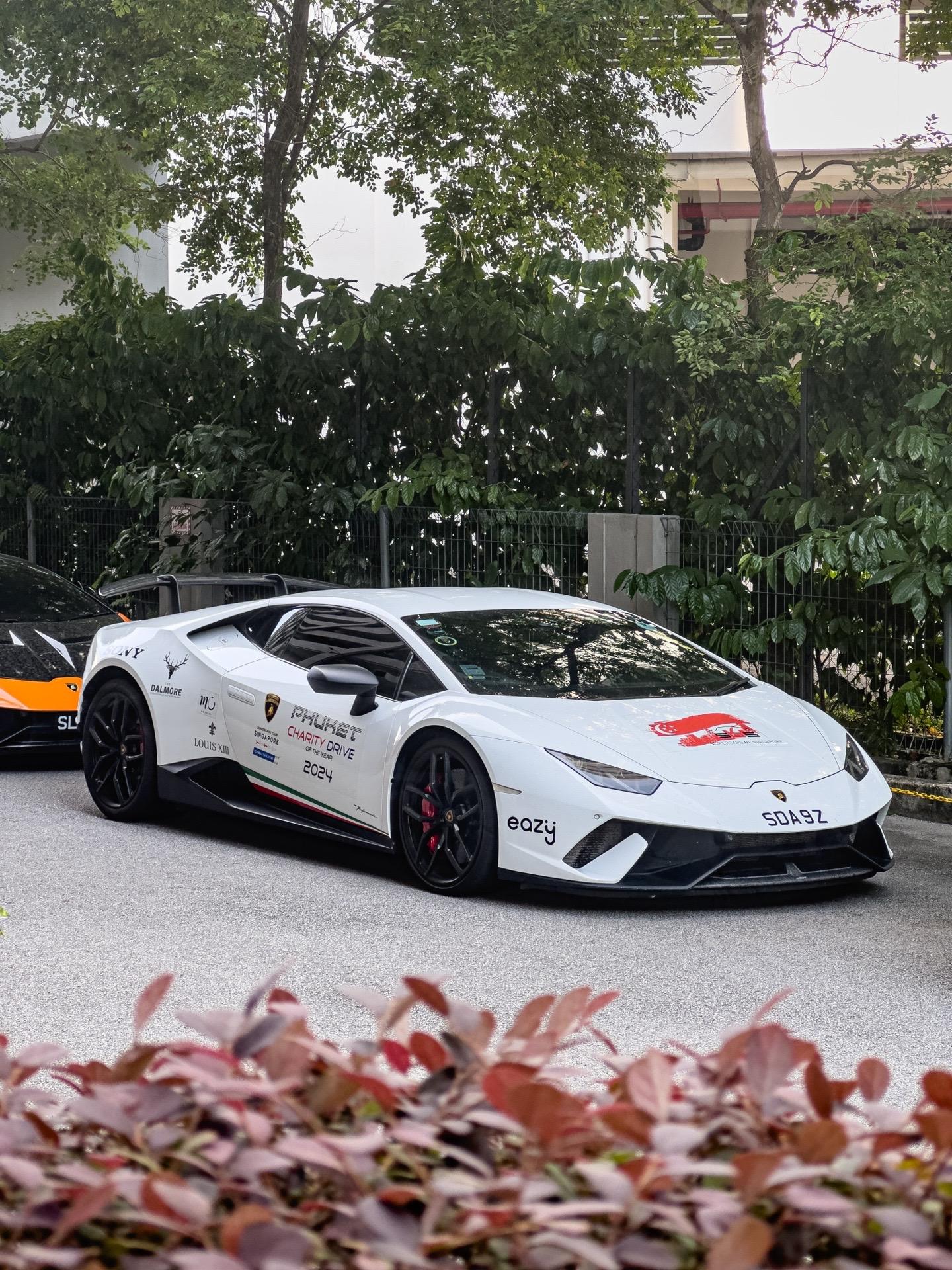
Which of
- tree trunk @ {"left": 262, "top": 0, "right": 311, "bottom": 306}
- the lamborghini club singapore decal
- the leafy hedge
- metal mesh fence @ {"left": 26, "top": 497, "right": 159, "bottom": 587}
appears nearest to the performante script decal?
the lamborghini club singapore decal

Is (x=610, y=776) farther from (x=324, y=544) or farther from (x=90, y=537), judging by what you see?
(x=90, y=537)

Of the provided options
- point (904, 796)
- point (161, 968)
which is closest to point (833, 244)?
point (904, 796)

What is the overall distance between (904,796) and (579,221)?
1186 centimetres

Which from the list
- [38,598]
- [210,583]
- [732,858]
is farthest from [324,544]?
[732,858]

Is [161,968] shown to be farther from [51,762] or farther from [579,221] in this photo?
[579,221]

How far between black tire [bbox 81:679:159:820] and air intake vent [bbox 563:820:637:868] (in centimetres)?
292

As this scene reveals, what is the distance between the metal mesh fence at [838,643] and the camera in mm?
10844

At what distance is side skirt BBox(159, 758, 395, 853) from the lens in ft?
25.8

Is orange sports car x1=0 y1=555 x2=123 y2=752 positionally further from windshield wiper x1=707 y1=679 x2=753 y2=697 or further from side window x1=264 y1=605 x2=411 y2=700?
windshield wiper x1=707 y1=679 x2=753 y2=697

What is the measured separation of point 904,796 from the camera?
9.97 metres

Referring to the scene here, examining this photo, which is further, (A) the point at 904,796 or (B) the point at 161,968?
(A) the point at 904,796

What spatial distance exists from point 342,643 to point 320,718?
523 mm

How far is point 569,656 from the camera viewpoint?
8125mm

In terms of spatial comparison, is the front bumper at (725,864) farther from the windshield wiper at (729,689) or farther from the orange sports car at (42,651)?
the orange sports car at (42,651)
